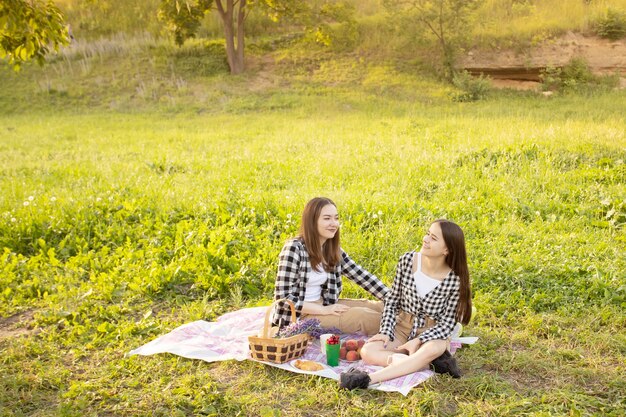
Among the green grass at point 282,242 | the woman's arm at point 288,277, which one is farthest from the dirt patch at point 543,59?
the woman's arm at point 288,277

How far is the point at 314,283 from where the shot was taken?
5.31 metres

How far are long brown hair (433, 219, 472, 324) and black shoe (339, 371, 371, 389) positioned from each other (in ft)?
2.99

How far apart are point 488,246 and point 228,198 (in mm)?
3307

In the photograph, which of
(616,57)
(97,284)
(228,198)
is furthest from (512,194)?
(616,57)

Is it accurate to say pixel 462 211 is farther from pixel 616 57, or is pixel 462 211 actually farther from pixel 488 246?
pixel 616 57

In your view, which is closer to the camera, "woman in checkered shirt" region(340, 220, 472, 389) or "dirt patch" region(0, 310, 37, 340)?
"woman in checkered shirt" region(340, 220, 472, 389)

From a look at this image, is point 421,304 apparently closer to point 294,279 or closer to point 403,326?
point 403,326

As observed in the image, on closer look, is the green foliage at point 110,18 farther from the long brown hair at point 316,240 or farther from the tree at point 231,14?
the long brown hair at point 316,240

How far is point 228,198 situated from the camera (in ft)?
28.2

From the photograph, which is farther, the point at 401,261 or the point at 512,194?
the point at 512,194

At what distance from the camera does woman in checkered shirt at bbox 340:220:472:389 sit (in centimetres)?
466

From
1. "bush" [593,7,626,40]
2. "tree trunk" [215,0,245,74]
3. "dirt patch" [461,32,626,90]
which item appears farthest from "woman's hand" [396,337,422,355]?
Result: "bush" [593,7,626,40]

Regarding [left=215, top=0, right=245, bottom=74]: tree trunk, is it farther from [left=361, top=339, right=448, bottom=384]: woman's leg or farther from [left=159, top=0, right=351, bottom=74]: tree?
[left=361, top=339, right=448, bottom=384]: woman's leg

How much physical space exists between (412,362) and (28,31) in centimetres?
420
